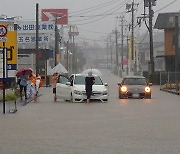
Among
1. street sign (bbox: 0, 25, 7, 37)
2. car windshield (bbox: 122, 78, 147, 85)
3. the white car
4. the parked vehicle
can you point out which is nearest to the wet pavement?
street sign (bbox: 0, 25, 7, 37)

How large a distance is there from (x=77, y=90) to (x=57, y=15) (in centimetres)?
7002

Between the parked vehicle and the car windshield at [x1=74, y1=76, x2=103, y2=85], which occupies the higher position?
the car windshield at [x1=74, y1=76, x2=103, y2=85]

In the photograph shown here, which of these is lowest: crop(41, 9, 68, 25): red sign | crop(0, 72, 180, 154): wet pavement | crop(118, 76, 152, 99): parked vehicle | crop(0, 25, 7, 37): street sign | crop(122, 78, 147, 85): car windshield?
crop(0, 72, 180, 154): wet pavement

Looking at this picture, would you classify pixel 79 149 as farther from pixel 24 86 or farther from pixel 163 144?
pixel 24 86

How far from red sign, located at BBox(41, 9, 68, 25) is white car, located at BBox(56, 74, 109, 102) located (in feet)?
212

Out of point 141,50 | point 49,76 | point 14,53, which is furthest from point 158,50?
point 14,53

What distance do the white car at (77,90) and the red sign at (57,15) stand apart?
64.5 meters

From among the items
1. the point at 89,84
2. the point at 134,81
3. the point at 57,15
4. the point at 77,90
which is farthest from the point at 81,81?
the point at 57,15

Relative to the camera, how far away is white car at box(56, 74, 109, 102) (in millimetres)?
28516

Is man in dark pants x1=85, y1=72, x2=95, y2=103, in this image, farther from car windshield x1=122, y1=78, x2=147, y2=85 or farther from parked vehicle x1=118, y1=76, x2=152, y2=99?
car windshield x1=122, y1=78, x2=147, y2=85

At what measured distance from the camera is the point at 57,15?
320ft

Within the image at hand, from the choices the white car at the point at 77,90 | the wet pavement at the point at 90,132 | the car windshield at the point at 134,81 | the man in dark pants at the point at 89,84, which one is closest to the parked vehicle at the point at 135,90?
the car windshield at the point at 134,81

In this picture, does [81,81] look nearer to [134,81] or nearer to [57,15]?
[134,81]

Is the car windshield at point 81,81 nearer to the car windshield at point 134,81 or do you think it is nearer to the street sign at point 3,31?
the car windshield at point 134,81
